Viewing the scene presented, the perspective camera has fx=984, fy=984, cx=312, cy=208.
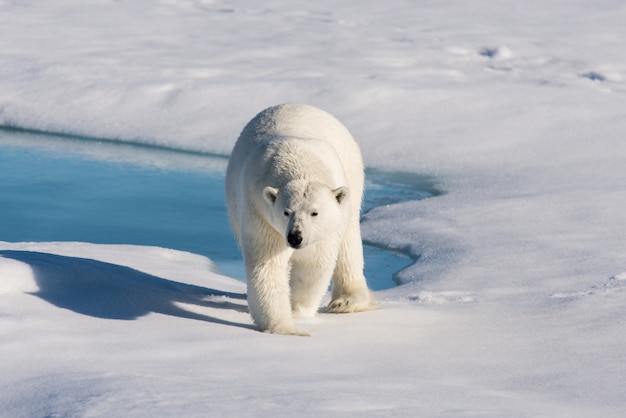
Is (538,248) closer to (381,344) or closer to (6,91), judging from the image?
(381,344)

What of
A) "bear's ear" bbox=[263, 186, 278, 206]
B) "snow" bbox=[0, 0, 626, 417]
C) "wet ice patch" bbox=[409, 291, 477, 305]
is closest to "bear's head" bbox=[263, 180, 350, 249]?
"bear's ear" bbox=[263, 186, 278, 206]

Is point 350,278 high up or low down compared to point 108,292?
down

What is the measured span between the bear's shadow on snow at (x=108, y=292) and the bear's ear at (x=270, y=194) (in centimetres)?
58

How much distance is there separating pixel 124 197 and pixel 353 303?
3412 mm

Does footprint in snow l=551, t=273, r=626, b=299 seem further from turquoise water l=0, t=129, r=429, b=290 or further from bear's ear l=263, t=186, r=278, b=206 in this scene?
bear's ear l=263, t=186, r=278, b=206

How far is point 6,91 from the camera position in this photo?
33.1ft

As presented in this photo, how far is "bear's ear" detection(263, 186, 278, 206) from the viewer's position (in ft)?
11.6

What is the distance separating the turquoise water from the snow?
0.29m

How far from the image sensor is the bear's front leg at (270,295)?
3.74m

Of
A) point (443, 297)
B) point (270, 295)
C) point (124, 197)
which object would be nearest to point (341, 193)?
point (270, 295)

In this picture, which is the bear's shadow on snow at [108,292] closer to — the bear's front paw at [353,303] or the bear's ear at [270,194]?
the bear's front paw at [353,303]

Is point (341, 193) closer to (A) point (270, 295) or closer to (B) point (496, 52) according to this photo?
(A) point (270, 295)

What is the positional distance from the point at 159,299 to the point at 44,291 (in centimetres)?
46

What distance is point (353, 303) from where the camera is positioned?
171 inches
